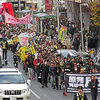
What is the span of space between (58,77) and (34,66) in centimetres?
262

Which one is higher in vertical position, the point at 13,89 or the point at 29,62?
the point at 13,89

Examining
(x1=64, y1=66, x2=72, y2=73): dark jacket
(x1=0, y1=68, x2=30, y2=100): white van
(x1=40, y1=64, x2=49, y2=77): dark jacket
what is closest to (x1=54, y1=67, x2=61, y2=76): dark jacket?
(x1=64, y1=66, x2=72, y2=73): dark jacket

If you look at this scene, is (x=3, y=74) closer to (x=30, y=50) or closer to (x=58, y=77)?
(x=58, y=77)

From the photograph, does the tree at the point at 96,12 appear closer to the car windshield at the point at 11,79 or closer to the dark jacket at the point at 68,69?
the dark jacket at the point at 68,69

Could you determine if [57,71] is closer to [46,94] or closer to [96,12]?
[46,94]

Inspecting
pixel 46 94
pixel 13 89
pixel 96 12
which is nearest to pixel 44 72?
pixel 46 94

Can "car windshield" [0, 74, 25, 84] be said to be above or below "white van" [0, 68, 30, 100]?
above

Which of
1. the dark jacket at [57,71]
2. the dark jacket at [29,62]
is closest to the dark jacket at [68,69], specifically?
the dark jacket at [57,71]

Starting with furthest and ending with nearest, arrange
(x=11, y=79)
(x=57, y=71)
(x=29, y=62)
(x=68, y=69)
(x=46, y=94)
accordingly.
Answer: (x=29, y=62), (x=57, y=71), (x=68, y=69), (x=46, y=94), (x=11, y=79)

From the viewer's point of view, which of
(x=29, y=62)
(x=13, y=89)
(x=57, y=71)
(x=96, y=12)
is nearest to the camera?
(x=13, y=89)

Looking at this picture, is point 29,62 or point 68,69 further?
point 29,62

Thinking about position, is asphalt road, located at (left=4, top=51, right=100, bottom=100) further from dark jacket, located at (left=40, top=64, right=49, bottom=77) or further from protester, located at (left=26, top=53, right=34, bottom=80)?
protester, located at (left=26, top=53, right=34, bottom=80)

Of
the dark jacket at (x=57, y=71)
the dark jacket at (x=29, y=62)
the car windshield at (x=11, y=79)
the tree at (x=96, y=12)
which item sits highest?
the tree at (x=96, y=12)

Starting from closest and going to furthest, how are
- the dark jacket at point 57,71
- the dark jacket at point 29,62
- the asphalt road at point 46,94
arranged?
the asphalt road at point 46,94, the dark jacket at point 57,71, the dark jacket at point 29,62
